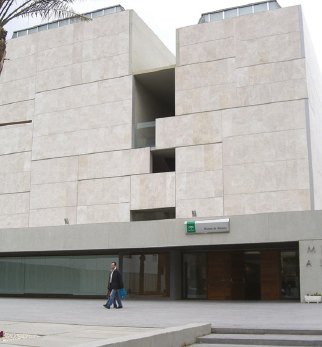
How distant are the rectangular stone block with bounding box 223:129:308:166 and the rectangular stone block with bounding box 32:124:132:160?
5660 mm

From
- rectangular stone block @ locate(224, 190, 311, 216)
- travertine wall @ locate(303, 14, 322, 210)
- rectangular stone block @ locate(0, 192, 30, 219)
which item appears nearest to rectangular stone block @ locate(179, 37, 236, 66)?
travertine wall @ locate(303, 14, 322, 210)

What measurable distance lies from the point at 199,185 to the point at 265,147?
12.3 feet

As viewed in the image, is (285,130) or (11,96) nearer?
(285,130)

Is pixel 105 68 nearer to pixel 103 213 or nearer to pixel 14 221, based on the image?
pixel 103 213

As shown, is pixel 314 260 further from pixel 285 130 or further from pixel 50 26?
pixel 50 26

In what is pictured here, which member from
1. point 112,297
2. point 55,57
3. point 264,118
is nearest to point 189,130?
point 264,118

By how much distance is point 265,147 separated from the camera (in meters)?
24.4

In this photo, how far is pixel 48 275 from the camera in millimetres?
29031

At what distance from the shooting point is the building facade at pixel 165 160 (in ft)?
79.1

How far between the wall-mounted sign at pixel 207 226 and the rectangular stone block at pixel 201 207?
3.76 feet

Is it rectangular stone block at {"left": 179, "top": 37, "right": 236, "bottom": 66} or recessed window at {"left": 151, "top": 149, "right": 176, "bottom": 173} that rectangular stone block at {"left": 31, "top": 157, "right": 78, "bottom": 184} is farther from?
rectangular stone block at {"left": 179, "top": 37, "right": 236, "bottom": 66}

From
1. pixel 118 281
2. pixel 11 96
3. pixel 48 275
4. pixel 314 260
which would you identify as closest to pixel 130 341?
pixel 118 281

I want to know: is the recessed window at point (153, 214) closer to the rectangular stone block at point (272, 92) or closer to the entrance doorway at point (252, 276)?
the entrance doorway at point (252, 276)

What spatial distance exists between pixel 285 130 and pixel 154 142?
275 inches
